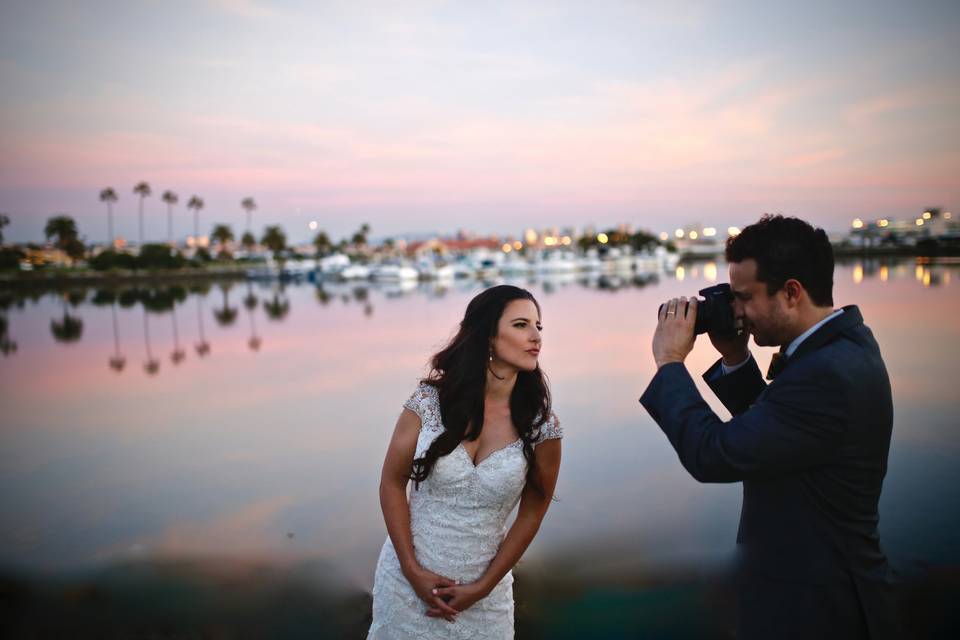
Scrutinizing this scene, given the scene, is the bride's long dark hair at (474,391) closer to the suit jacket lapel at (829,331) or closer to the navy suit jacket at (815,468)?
the navy suit jacket at (815,468)

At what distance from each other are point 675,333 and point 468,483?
107 centimetres

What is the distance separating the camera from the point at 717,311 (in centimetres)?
196

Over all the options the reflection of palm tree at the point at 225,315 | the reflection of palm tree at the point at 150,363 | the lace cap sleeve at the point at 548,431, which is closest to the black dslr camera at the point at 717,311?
the lace cap sleeve at the point at 548,431

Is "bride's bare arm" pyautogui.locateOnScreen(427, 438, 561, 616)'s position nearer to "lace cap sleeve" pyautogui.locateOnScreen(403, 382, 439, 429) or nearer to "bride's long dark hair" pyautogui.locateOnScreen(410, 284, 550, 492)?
"bride's long dark hair" pyautogui.locateOnScreen(410, 284, 550, 492)

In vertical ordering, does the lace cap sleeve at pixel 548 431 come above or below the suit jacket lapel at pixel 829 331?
below

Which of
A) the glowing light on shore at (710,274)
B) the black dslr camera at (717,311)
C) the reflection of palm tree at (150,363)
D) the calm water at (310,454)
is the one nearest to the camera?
the black dslr camera at (717,311)

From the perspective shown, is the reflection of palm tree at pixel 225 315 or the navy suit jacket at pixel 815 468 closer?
the navy suit jacket at pixel 815 468

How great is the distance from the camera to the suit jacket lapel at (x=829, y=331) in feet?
5.61

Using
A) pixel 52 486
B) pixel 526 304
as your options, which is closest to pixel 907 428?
pixel 526 304

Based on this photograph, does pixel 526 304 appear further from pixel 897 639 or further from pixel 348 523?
pixel 348 523

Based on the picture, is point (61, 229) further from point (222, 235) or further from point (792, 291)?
point (792, 291)

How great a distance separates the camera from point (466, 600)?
99.5 inches

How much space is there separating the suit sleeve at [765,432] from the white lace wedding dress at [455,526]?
0.94m

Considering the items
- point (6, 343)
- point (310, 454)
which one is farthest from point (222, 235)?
point (310, 454)
